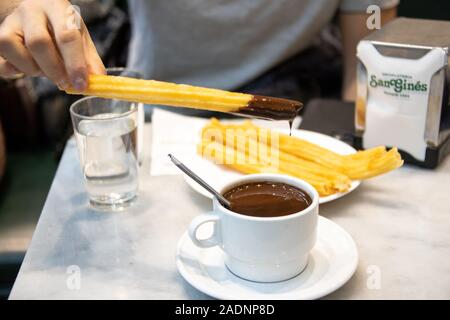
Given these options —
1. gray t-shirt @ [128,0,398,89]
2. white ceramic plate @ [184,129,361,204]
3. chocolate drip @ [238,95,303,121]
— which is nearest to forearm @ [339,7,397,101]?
gray t-shirt @ [128,0,398,89]

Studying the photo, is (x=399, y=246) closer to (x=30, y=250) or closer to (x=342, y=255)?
(x=342, y=255)

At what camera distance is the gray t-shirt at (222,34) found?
4.79 feet

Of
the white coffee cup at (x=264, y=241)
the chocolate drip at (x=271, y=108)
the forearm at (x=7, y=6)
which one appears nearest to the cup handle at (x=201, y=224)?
the white coffee cup at (x=264, y=241)

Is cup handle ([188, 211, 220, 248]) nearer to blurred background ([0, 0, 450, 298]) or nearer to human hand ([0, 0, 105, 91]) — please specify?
human hand ([0, 0, 105, 91])

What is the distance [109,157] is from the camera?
923 millimetres

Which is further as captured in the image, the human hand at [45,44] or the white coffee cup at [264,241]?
the human hand at [45,44]

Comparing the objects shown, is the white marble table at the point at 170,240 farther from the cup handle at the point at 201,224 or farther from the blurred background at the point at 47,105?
the blurred background at the point at 47,105

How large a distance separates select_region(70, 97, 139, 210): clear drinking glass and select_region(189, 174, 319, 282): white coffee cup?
241 mm

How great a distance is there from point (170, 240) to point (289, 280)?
0.62 ft

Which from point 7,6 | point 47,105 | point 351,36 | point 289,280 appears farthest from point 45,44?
point 47,105

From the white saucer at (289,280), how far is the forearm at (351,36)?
2.75 feet

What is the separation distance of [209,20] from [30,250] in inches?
32.3

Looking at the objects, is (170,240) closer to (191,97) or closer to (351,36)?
(191,97)
